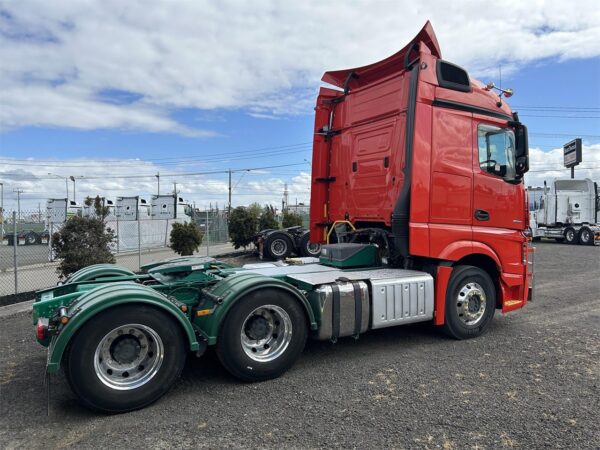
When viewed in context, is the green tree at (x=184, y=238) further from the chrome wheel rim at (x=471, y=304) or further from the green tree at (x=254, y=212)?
the chrome wheel rim at (x=471, y=304)

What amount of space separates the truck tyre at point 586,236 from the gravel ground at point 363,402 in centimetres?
2133

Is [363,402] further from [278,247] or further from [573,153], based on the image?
[573,153]

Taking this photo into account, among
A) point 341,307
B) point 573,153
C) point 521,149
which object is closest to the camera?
point 341,307

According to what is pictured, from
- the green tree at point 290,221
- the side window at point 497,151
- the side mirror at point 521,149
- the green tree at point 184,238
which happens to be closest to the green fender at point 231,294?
the side window at point 497,151

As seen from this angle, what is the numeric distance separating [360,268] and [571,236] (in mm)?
23511

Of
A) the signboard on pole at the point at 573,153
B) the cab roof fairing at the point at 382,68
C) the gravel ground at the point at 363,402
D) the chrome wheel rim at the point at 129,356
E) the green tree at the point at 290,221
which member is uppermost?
the signboard on pole at the point at 573,153

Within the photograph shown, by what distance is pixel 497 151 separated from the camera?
6117 millimetres

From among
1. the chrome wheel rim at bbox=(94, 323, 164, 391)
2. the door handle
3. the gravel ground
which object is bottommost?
the gravel ground

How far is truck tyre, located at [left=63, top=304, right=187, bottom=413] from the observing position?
3.52m

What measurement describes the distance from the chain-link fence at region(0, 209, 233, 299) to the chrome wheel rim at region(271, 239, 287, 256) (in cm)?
310

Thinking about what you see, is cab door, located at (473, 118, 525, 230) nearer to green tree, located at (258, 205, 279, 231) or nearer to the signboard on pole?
green tree, located at (258, 205, 279, 231)

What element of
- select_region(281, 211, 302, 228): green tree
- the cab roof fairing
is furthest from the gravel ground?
select_region(281, 211, 302, 228): green tree

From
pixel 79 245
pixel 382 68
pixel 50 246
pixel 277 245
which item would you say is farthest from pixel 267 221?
pixel 382 68

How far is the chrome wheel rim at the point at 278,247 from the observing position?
48.9ft
